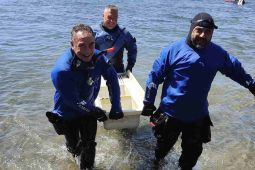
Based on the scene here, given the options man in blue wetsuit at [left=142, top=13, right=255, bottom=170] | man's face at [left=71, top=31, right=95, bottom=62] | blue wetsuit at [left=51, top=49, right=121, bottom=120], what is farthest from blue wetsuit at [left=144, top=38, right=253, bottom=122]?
man's face at [left=71, top=31, right=95, bottom=62]

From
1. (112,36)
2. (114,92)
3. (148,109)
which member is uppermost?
(112,36)

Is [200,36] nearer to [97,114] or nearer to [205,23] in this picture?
[205,23]

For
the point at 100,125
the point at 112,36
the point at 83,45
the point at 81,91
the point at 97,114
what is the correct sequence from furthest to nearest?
the point at 100,125 < the point at 112,36 < the point at 97,114 < the point at 81,91 < the point at 83,45

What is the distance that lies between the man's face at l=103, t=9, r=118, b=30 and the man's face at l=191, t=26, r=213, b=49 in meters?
2.28

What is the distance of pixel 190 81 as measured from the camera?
14.0 ft

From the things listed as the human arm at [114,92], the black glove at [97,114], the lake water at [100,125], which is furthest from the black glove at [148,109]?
the lake water at [100,125]

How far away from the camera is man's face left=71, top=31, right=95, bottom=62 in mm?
3966

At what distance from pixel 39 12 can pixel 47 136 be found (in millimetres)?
13780

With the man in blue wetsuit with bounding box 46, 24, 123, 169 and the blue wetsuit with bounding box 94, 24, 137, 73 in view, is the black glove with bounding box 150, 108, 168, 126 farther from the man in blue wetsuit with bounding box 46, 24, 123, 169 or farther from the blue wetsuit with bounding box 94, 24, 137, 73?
the blue wetsuit with bounding box 94, 24, 137, 73

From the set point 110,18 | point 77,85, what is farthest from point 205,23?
point 110,18

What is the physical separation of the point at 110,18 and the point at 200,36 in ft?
7.94

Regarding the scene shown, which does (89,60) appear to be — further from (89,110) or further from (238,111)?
(238,111)

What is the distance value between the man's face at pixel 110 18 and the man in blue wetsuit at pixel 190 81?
6.69ft

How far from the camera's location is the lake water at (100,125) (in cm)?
587
